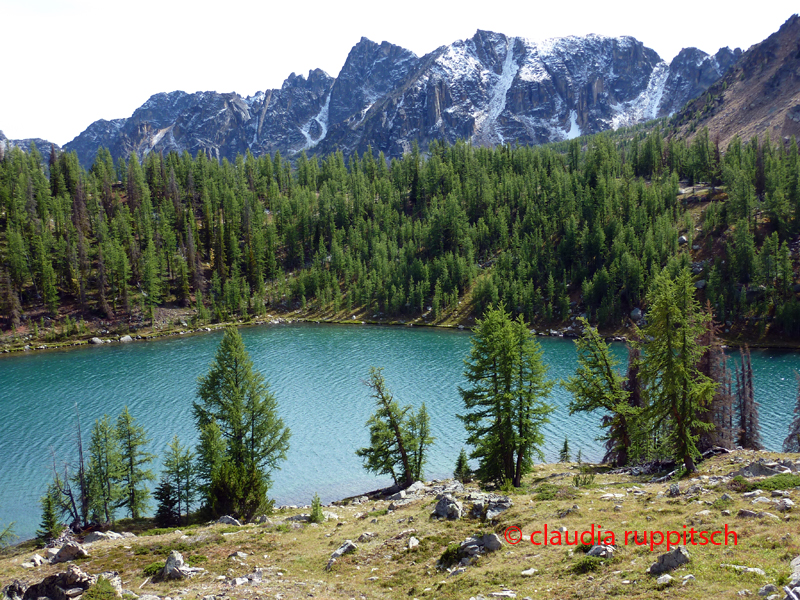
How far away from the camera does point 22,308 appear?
121 meters

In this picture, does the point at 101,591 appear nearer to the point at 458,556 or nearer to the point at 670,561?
the point at 458,556

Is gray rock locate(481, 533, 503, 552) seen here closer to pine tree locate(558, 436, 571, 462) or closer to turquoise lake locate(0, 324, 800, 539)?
turquoise lake locate(0, 324, 800, 539)

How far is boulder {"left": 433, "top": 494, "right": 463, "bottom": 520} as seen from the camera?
23078 mm

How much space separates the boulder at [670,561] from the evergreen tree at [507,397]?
1908 cm

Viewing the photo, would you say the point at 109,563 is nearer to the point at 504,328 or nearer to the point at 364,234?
the point at 504,328

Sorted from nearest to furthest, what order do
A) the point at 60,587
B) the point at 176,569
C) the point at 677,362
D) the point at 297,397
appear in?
the point at 60,587, the point at 176,569, the point at 677,362, the point at 297,397

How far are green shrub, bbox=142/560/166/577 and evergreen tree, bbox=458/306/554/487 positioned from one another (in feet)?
66.1

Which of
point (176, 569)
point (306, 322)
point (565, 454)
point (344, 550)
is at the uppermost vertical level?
point (176, 569)

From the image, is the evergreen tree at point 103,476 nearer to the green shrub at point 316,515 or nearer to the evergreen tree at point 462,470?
the green shrub at point 316,515

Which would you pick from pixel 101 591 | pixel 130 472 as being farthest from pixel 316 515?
pixel 130 472

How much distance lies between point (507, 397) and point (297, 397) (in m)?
46.8

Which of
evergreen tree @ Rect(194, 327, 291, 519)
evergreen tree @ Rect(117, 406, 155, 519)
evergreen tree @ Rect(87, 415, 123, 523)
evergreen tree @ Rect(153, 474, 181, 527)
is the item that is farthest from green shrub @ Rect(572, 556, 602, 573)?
evergreen tree @ Rect(87, 415, 123, 523)

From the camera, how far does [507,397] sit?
108 feet

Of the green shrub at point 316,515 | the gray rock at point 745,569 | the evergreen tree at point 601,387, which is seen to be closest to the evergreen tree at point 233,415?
the green shrub at point 316,515
